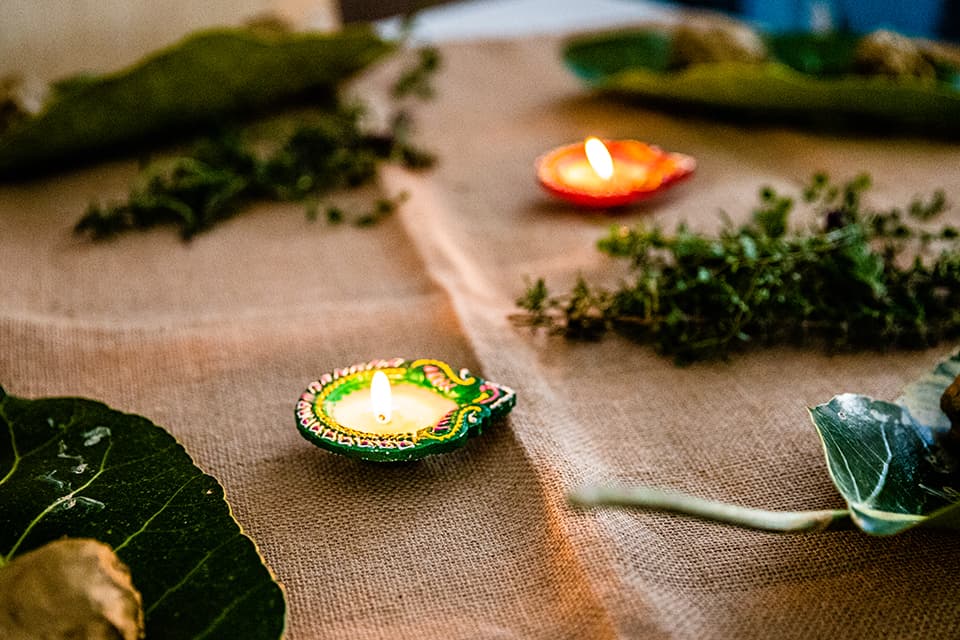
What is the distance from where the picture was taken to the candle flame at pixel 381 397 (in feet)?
2.25

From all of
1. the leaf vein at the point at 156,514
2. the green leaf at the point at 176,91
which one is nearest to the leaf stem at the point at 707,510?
the leaf vein at the point at 156,514

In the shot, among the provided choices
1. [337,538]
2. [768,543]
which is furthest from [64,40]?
[768,543]

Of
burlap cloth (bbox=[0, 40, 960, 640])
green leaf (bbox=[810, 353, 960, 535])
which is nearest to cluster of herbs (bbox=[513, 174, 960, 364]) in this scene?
burlap cloth (bbox=[0, 40, 960, 640])

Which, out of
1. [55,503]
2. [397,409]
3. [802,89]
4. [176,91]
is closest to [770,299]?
[397,409]

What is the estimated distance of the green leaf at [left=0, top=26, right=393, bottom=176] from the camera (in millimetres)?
1155

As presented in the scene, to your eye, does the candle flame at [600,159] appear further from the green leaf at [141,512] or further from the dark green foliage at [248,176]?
the green leaf at [141,512]

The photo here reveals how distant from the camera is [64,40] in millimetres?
1401

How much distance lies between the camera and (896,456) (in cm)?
60

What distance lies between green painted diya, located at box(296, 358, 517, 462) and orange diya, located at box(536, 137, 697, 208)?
42 centimetres

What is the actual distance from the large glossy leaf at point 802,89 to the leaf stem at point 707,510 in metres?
0.82

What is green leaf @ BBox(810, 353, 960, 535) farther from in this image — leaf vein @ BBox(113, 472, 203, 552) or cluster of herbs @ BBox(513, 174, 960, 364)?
leaf vein @ BBox(113, 472, 203, 552)

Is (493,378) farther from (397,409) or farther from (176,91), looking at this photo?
(176,91)

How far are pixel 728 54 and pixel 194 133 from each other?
2.63 ft

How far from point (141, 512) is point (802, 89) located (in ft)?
3.30
